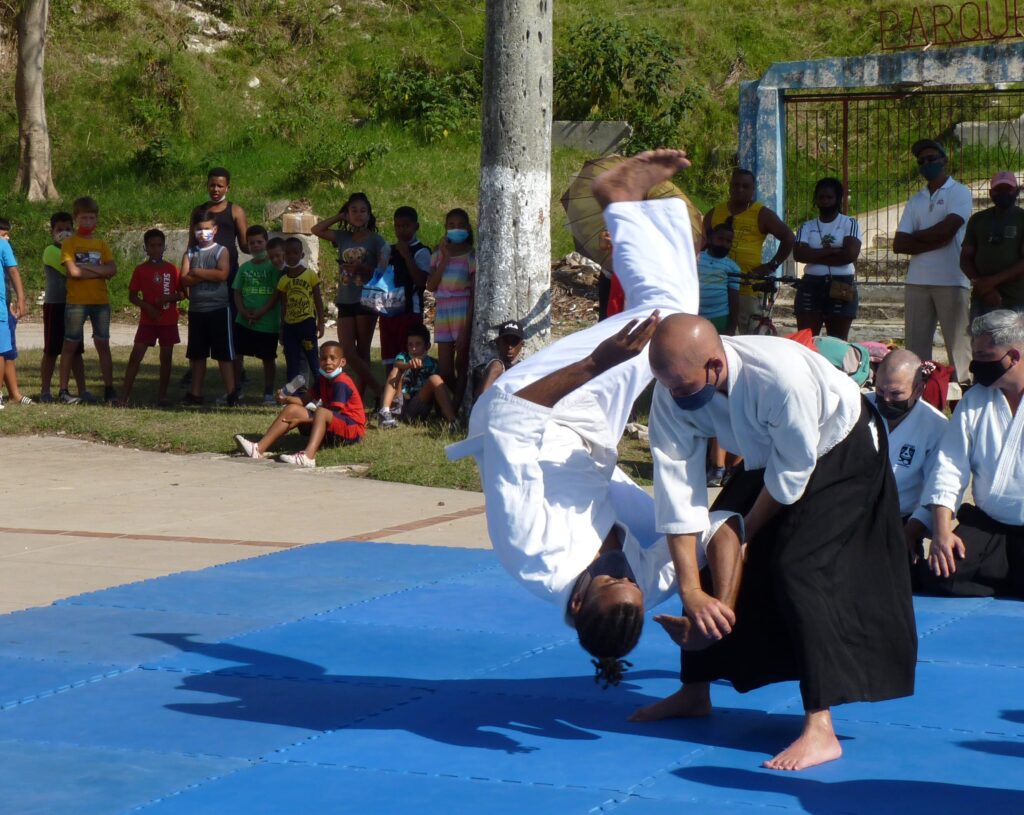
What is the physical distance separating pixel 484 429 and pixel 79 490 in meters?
5.47

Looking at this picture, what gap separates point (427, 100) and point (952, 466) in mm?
18681

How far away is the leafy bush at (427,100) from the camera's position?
2367cm

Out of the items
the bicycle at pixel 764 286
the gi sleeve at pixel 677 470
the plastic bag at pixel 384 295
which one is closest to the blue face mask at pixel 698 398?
the gi sleeve at pixel 677 470

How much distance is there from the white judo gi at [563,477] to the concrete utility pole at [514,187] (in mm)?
5761

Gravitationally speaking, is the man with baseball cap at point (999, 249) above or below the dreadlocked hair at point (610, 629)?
above

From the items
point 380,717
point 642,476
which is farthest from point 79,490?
point 380,717

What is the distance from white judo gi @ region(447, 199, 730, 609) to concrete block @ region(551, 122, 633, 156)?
17998mm

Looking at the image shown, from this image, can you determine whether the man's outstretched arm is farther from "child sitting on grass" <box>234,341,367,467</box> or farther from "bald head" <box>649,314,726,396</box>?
"child sitting on grass" <box>234,341,367,467</box>

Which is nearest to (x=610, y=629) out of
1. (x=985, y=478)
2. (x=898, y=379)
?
(x=985, y=478)

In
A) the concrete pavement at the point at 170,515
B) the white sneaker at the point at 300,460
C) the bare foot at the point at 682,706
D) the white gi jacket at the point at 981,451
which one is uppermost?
the white gi jacket at the point at 981,451

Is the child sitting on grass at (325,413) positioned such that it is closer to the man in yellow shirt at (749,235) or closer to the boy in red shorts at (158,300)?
the boy in red shorts at (158,300)

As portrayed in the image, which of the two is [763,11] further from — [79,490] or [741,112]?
[79,490]

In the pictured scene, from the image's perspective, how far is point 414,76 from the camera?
24.6 meters

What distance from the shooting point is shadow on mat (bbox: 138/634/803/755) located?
16.1 ft
